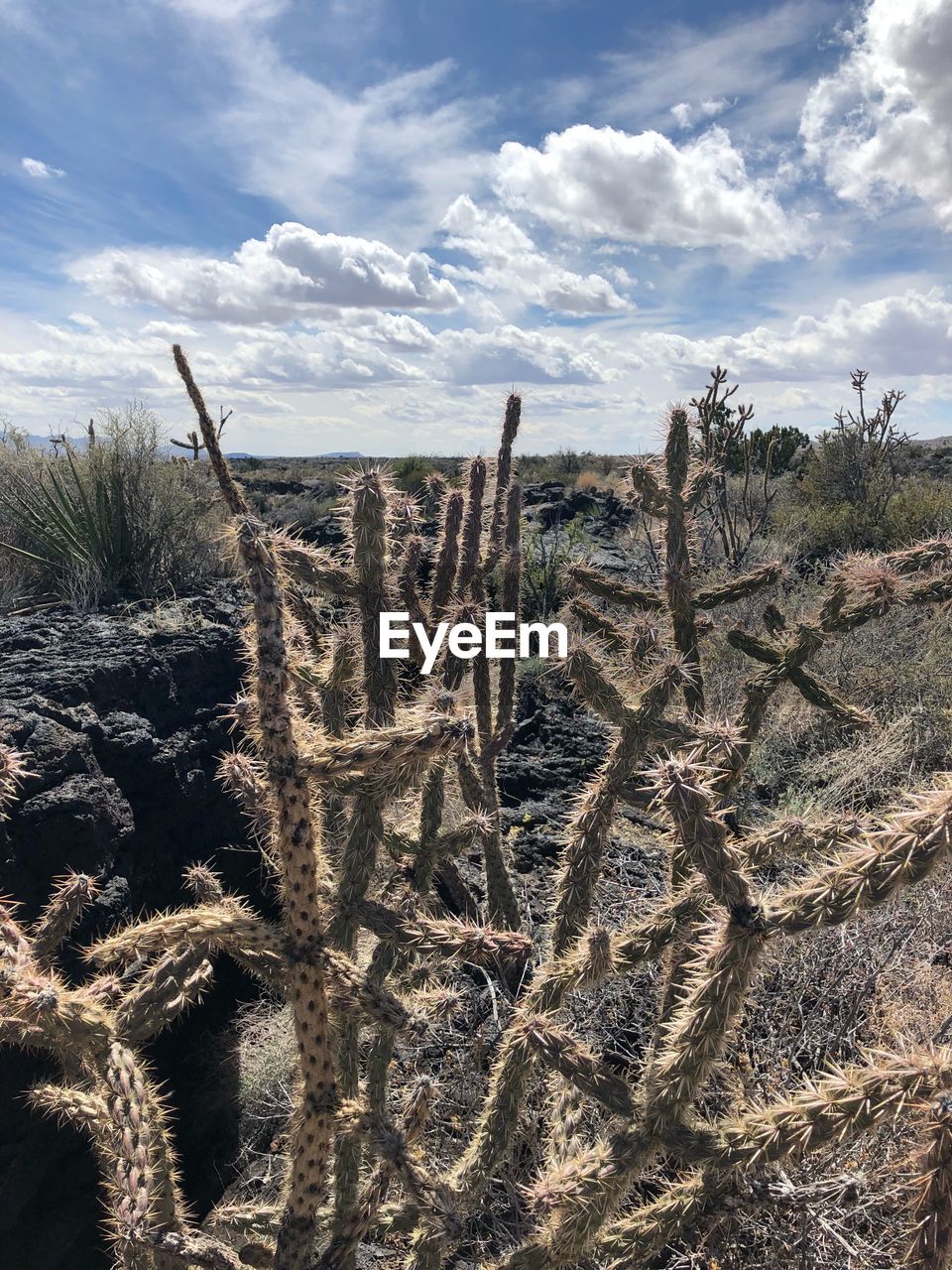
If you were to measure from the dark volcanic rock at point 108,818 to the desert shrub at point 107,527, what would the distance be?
4.71ft

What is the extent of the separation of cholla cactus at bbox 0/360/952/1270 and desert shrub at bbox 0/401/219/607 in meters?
4.09

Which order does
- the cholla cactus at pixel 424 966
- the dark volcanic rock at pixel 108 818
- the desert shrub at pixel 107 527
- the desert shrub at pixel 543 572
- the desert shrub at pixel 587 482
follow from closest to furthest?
the cholla cactus at pixel 424 966 < the dark volcanic rock at pixel 108 818 < the desert shrub at pixel 107 527 < the desert shrub at pixel 543 572 < the desert shrub at pixel 587 482

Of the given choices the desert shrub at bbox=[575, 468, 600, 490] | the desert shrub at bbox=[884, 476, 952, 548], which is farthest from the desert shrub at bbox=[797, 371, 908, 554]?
the desert shrub at bbox=[575, 468, 600, 490]

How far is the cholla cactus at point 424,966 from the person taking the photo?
1.88m

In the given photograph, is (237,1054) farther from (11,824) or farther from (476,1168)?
(476,1168)

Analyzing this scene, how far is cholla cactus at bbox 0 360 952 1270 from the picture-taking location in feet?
6.16

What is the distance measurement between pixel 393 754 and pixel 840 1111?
1.40m

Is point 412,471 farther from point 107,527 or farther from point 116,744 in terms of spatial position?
point 116,744

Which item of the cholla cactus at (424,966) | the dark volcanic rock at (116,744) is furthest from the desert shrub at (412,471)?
the cholla cactus at (424,966)

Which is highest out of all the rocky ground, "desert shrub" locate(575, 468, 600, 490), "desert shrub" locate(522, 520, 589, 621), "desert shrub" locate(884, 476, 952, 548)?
"desert shrub" locate(575, 468, 600, 490)

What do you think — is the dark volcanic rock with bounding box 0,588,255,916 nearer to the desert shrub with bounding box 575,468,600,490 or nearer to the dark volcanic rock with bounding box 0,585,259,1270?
the dark volcanic rock with bounding box 0,585,259,1270

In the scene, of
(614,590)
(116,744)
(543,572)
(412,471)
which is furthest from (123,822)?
(412,471)

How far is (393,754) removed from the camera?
1.85 m

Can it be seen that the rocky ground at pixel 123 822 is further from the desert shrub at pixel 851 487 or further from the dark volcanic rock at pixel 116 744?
the desert shrub at pixel 851 487
